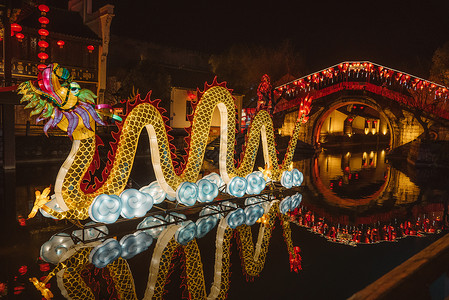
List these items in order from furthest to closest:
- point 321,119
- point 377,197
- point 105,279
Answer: point 321,119 → point 377,197 → point 105,279

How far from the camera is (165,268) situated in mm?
5422

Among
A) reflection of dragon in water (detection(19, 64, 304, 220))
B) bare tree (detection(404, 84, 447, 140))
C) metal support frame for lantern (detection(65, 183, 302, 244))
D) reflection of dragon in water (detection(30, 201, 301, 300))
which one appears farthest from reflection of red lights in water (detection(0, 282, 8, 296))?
bare tree (detection(404, 84, 447, 140))

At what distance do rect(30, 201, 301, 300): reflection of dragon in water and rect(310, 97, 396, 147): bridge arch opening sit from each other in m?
21.1

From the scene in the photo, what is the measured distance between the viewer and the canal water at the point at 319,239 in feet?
16.3

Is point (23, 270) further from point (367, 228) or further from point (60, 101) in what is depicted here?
point (367, 228)

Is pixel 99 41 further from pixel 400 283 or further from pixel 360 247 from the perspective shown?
pixel 400 283

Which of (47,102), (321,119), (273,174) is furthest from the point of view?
(321,119)

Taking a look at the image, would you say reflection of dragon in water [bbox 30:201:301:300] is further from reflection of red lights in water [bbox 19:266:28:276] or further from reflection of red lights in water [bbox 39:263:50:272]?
reflection of red lights in water [bbox 19:266:28:276]

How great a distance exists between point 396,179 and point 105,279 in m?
13.3

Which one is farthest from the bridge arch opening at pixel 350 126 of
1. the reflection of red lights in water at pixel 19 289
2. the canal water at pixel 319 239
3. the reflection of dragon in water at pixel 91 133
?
the reflection of red lights in water at pixel 19 289

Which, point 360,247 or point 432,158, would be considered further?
point 432,158

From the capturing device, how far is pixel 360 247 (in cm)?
679

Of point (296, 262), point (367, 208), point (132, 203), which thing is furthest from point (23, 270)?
point (367, 208)

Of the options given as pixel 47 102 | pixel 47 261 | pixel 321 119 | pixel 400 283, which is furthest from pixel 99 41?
pixel 400 283
